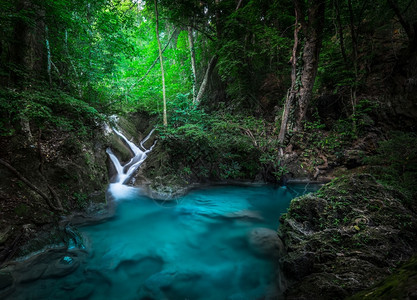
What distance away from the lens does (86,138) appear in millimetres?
5883

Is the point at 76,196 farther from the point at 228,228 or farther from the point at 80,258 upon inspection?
the point at 228,228

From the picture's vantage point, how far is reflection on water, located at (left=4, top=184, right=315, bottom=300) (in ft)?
8.81

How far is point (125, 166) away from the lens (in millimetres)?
7211

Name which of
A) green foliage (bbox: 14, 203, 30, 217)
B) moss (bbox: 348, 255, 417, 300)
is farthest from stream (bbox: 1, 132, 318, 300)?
moss (bbox: 348, 255, 417, 300)

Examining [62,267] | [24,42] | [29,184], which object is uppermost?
[24,42]

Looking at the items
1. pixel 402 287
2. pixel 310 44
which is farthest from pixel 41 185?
pixel 310 44

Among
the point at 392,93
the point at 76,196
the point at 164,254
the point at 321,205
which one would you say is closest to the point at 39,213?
the point at 76,196

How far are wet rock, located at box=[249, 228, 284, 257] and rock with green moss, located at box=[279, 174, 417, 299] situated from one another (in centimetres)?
33

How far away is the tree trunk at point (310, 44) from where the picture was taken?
6.12 metres

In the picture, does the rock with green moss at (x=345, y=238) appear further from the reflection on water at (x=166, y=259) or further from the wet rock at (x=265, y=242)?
the reflection on water at (x=166, y=259)

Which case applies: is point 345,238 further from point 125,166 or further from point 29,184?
point 125,166

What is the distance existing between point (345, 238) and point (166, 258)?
3.02 meters

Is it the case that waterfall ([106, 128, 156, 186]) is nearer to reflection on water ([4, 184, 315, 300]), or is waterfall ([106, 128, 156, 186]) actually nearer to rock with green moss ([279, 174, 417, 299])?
reflection on water ([4, 184, 315, 300])

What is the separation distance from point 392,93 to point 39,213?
1120 cm
